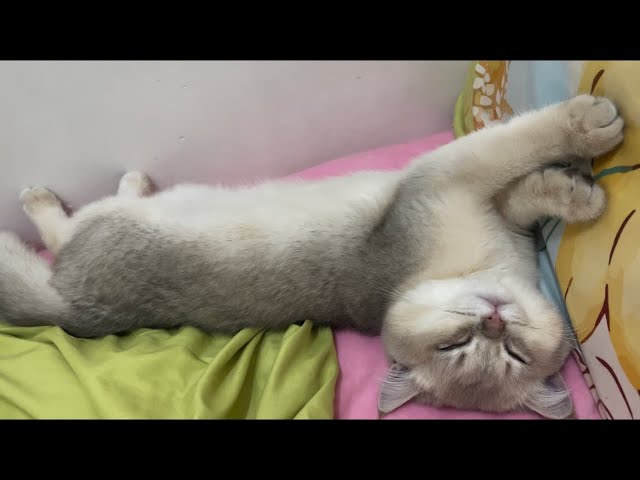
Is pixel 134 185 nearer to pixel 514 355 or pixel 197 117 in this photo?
pixel 197 117

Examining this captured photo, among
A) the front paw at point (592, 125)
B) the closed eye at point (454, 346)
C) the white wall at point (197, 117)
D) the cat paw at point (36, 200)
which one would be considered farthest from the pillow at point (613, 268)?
the cat paw at point (36, 200)

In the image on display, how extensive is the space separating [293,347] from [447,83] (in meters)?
1.45

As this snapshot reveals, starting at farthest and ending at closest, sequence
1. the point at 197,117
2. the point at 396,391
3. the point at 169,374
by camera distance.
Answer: the point at 197,117, the point at 169,374, the point at 396,391

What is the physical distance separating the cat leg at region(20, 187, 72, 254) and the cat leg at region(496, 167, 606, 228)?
1831mm

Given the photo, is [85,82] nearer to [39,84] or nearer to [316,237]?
[39,84]

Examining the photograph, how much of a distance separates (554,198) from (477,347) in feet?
1.77

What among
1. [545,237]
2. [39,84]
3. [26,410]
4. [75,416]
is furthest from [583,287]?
[39,84]

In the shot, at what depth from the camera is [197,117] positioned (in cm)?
243

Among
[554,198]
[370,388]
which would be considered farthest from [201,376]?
[554,198]

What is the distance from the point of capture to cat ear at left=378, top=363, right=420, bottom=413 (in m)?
1.90

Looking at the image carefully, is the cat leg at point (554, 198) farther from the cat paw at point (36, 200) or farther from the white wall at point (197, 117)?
the cat paw at point (36, 200)

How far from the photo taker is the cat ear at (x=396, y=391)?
1.90 m

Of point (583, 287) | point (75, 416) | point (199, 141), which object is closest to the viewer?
point (583, 287)
